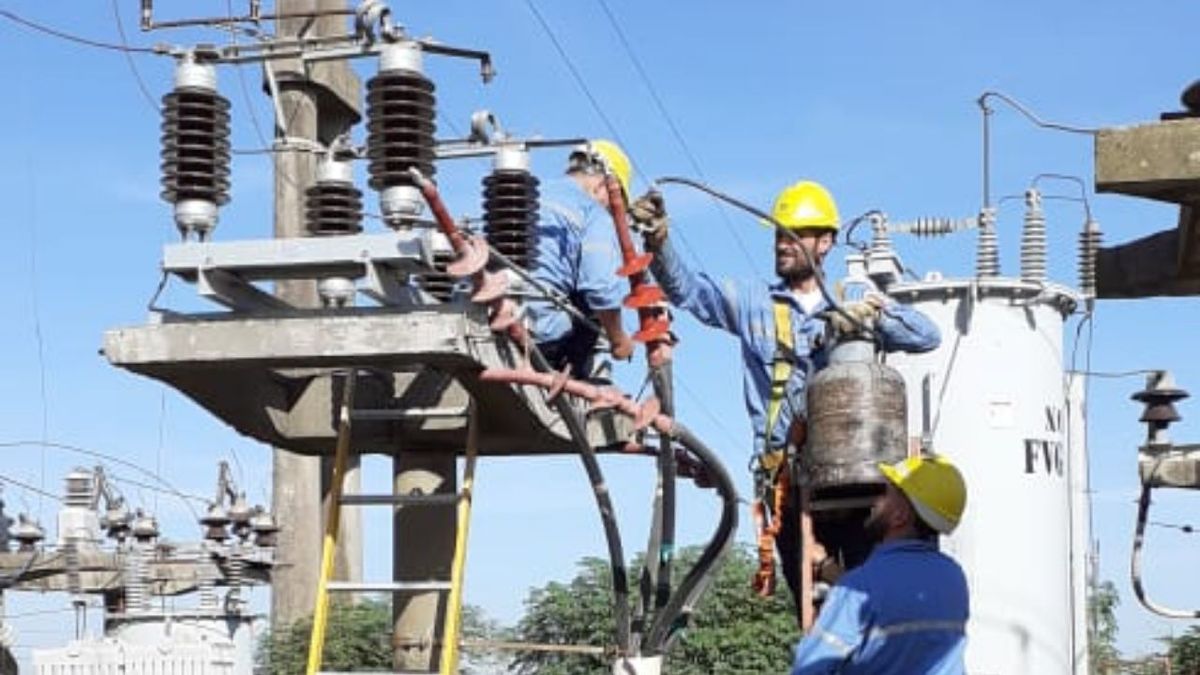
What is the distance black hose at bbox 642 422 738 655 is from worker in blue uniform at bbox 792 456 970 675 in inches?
95.4

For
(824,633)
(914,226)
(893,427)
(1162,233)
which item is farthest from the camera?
(914,226)

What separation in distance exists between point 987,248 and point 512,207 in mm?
3859

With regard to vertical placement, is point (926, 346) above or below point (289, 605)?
above

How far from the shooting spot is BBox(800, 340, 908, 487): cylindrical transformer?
6500 mm

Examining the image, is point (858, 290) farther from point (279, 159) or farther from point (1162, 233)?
point (279, 159)

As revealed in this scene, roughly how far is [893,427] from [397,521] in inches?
97.5

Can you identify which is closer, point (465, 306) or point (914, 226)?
point (465, 306)

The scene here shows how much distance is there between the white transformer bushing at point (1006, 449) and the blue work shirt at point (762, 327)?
2.64 m

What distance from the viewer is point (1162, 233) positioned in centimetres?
553

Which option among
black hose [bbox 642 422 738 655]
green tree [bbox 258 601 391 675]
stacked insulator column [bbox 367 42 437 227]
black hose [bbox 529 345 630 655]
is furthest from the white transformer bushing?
green tree [bbox 258 601 391 675]

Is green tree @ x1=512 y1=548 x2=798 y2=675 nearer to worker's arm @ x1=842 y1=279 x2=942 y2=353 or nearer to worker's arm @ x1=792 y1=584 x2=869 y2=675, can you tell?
worker's arm @ x1=842 y1=279 x2=942 y2=353

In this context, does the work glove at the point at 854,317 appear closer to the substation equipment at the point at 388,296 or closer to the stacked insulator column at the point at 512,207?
the substation equipment at the point at 388,296

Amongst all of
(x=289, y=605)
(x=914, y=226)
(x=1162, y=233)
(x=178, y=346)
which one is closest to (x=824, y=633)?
(x=1162, y=233)

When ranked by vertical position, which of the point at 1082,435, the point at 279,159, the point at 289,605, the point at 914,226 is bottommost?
the point at 289,605
